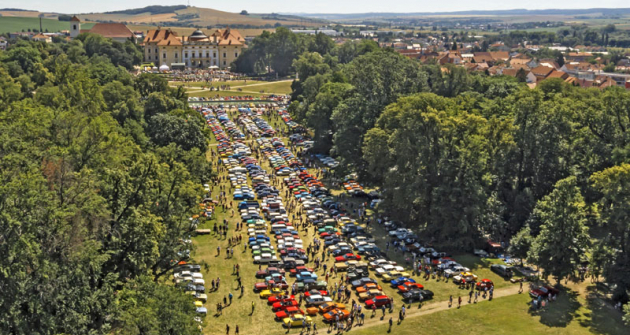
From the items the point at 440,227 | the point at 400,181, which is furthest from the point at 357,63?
the point at 440,227

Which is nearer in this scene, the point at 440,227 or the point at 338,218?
the point at 440,227

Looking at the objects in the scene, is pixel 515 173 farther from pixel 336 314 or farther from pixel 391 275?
pixel 336 314

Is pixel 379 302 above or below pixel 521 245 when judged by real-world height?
below

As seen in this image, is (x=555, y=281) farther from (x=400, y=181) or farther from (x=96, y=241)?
(x=96, y=241)

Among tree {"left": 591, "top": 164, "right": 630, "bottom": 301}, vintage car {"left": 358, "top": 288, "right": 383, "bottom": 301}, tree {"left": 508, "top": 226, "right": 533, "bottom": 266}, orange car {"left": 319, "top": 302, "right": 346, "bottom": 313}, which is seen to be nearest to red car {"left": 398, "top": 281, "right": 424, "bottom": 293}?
vintage car {"left": 358, "top": 288, "right": 383, "bottom": 301}

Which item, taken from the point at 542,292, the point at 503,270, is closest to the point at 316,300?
the point at 503,270

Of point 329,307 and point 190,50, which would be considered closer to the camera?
point 329,307

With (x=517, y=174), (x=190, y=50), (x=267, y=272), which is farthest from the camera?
(x=190, y=50)
